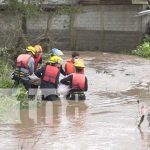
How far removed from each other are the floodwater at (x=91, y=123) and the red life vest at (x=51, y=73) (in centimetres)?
63

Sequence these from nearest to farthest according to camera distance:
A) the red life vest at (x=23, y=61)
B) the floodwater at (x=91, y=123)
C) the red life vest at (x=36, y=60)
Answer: the floodwater at (x=91, y=123) < the red life vest at (x=23, y=61) < the red life vest at (x=36, y=60)

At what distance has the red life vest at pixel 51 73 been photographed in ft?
39.3

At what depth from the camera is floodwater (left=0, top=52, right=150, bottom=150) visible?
7972 mm

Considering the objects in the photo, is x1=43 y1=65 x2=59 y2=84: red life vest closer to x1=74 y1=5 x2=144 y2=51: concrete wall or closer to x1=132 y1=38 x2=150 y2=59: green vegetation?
x1=132 y1=38 x2=150 y2=59: green vegetation

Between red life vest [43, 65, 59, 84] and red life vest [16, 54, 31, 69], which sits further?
red life vest [16, 54, 31, 69]

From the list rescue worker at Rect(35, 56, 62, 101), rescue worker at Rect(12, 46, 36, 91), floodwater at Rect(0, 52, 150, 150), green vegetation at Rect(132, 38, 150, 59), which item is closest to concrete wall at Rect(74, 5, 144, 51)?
green vegetation at Rect(132, 38, 150, 59)

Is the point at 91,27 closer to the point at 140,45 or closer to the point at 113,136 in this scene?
the point at 140,45

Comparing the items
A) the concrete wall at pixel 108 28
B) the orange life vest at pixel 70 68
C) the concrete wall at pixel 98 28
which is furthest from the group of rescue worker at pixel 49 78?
the concrete wall at pixel 108 28

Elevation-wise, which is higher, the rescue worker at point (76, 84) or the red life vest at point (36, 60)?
the red life vest at point (36, 60)

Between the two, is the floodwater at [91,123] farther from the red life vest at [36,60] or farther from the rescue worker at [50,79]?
the red life vest at [36,60]

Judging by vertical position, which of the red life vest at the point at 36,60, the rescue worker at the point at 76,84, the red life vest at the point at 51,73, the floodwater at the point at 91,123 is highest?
the red life vest at the point at 36,60

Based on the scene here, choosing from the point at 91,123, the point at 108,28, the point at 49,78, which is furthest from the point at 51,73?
the point at 108,28

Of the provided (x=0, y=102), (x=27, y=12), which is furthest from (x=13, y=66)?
(x=0, y=102)

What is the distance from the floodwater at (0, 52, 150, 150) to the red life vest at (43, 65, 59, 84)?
2.08 ft
